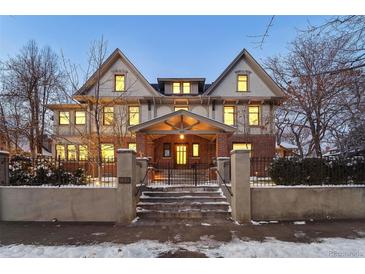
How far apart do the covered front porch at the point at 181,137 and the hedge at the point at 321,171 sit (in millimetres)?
4072

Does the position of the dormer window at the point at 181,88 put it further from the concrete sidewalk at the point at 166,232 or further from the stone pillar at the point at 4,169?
the concrete sidewalk at the point at 166,232

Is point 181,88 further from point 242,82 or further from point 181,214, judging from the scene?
point 181,214

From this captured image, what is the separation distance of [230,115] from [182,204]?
485 inches

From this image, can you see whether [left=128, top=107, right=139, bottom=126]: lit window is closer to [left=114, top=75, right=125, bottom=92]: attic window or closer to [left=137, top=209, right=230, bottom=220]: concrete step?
[left=114, top=75, right=125, bottom=92]: attic window

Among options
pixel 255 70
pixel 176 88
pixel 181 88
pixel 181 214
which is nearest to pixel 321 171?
pixel 181 214

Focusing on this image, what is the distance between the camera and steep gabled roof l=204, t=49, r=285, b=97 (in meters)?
18.7

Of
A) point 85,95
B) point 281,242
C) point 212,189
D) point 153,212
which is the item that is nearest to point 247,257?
point 281,242

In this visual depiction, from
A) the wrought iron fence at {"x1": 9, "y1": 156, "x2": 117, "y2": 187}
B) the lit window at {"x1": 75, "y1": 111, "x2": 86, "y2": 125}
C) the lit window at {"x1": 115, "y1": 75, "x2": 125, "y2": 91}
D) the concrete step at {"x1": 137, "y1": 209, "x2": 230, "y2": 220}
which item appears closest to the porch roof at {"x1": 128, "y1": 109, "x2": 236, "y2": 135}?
the wrought iron fence at {"x1": 9, "y1": 156, "x2": 117, "y2": 187}

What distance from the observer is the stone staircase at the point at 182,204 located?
25.2ft

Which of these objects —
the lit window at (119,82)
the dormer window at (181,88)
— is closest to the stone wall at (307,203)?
the dormer window at (181,88)

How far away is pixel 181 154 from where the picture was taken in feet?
60.4

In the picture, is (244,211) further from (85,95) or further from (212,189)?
(85,95)

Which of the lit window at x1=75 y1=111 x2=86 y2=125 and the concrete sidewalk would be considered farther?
the lit window at x1=75 y1=111 x2=86 y2=125

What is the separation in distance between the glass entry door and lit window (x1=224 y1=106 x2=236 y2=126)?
4113 millimetres
